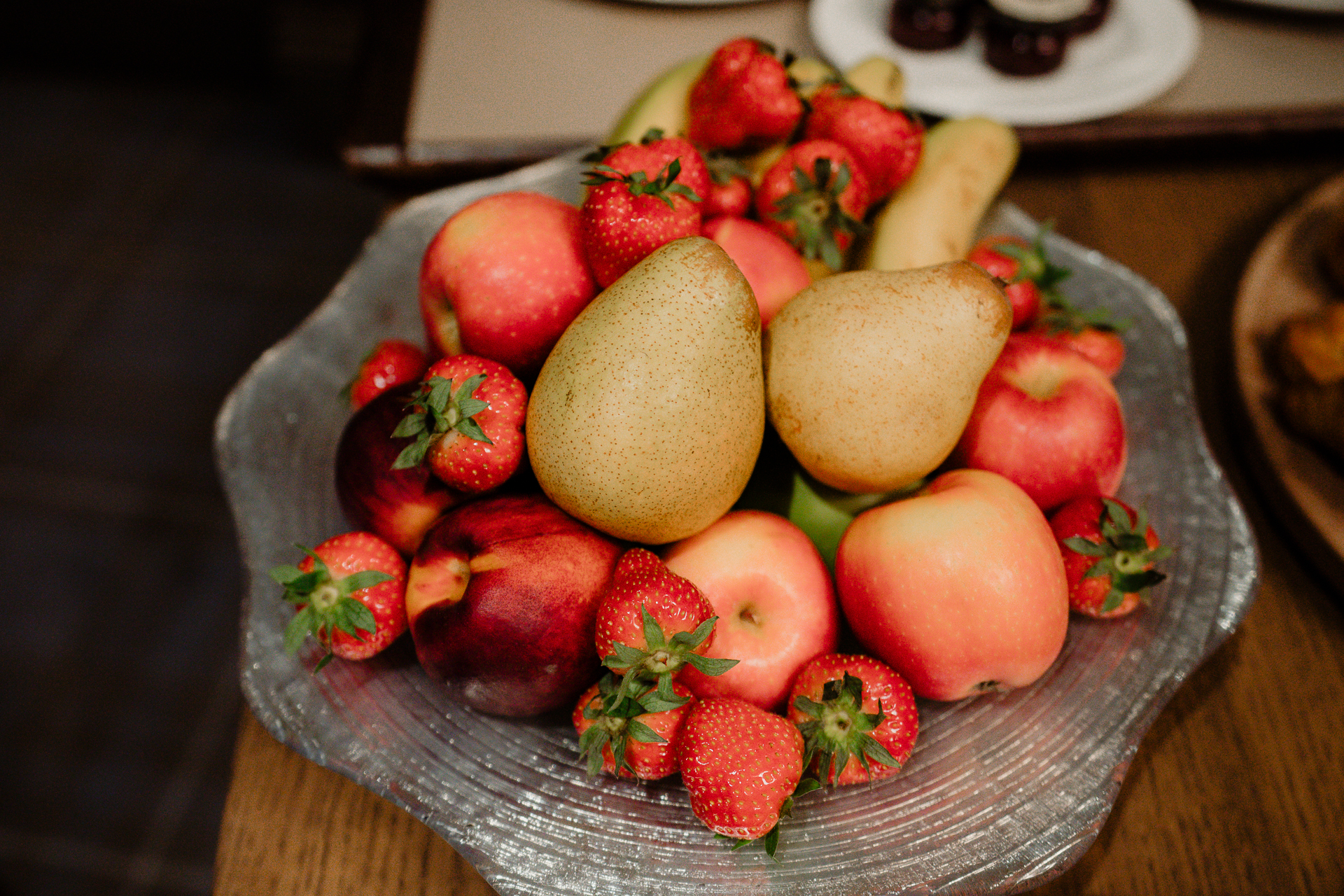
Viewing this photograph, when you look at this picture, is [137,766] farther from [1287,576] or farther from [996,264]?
[1287,576]

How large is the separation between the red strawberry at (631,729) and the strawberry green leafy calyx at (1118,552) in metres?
0.33

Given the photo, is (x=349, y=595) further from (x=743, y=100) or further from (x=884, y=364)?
(x=743, y=100)

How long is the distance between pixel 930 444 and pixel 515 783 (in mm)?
414

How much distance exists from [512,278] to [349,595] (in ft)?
0.95

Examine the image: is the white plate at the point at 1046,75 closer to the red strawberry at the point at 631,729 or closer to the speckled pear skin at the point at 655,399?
the speckled pear skin at the point at 655,399

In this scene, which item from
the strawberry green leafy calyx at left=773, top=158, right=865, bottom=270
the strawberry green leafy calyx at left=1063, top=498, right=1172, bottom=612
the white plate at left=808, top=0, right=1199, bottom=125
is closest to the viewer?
the strawberry green leafy calyx at left=1063, top=498, right=1172, bottom=612

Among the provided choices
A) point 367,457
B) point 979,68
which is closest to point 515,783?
point 367,457

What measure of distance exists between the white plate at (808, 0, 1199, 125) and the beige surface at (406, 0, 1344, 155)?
0.13ft

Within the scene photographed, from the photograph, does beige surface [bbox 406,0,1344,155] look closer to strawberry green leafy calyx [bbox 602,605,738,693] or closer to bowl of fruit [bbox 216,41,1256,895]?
bowl of fruit [bbox 216,41,1256,895]

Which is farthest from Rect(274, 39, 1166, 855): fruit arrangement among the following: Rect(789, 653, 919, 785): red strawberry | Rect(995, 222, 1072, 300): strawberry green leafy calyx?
Rect(995, 222, 1072, 300): strawberry green leafy calyx

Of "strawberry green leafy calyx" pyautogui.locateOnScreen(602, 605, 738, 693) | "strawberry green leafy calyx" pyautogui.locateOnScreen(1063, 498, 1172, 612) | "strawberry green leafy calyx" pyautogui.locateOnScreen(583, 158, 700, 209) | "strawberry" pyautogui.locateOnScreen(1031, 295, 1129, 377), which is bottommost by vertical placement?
"strawberry green leafy calyx" pyautogui.locateOnScreen(602, 605, 738, 693)

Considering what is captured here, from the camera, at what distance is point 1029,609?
24.4 inches

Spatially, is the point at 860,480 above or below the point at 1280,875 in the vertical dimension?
above

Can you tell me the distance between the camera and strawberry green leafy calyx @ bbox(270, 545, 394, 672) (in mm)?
621
